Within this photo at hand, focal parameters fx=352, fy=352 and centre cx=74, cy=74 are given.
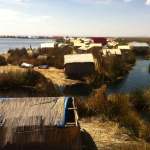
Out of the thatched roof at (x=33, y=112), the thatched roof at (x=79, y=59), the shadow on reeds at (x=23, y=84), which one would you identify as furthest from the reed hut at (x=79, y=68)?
the thatched roof at (x=33, y=112)

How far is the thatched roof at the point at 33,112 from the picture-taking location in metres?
11.8

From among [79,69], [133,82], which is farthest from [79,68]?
[133,82]

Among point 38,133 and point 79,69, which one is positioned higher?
point 38,133

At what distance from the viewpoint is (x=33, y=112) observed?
12.2 m

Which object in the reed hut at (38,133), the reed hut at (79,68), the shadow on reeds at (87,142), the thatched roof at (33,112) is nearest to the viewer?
the reed hut at (38,133)

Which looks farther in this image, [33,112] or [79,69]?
[79,69]

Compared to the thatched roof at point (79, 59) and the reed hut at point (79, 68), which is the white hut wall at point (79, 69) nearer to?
the reed hut at point (79, 68)

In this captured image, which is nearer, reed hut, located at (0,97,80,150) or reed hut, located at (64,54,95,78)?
reed hut, located at (0,97,80,150)

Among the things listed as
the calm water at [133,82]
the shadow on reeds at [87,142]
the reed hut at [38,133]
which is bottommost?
the calm water at [133,82]

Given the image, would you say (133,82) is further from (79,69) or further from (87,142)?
(87,142)

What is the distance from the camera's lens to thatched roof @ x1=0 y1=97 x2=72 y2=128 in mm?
11750

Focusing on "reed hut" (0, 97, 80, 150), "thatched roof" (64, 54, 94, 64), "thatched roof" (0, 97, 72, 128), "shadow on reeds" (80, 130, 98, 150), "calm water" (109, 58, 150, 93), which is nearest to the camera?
"reed hut" (0, 97, 80, 150)

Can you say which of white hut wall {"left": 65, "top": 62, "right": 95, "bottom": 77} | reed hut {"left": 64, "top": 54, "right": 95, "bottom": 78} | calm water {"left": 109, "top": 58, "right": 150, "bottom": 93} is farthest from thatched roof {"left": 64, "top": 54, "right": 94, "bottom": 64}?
Result: calm water {"left": 109, "top": 58, "right": 150, "bottom": 93}

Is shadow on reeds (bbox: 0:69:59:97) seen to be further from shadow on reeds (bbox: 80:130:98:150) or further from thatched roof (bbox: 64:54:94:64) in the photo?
shadow on reeds (bbox: 80:130:98:150)
